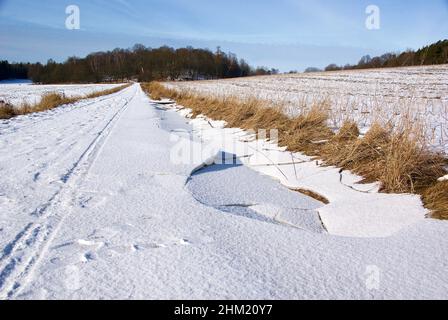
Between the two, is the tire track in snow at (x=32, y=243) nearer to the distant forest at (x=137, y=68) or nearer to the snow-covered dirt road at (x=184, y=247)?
the snow-covered dirt road at (x=184, y=247)

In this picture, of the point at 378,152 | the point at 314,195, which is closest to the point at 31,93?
the point at 314,195

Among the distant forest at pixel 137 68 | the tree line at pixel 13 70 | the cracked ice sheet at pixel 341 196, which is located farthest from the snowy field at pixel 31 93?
the tree line at pixel 13 70

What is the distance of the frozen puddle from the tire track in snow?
0.98 m

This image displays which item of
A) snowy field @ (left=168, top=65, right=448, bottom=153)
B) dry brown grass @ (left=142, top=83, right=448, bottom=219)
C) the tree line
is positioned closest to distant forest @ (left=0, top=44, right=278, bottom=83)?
the tree line

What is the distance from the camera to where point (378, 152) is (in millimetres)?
3186

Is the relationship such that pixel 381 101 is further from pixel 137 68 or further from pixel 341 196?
pixel 137 68

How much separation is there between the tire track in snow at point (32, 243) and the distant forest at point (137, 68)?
3251 inches

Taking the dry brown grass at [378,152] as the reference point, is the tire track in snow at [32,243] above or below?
below

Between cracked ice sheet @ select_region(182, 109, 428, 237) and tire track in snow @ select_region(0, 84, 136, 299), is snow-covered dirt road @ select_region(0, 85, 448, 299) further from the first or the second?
cracked ice sheet @ select_region(182, 109, 428, 237)

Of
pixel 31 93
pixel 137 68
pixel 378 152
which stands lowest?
pixel 378 152

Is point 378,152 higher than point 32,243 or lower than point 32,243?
higher

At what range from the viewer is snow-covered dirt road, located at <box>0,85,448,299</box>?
1397mm

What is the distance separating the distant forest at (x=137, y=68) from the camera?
86.4 metres

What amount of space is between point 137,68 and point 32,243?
313ft
